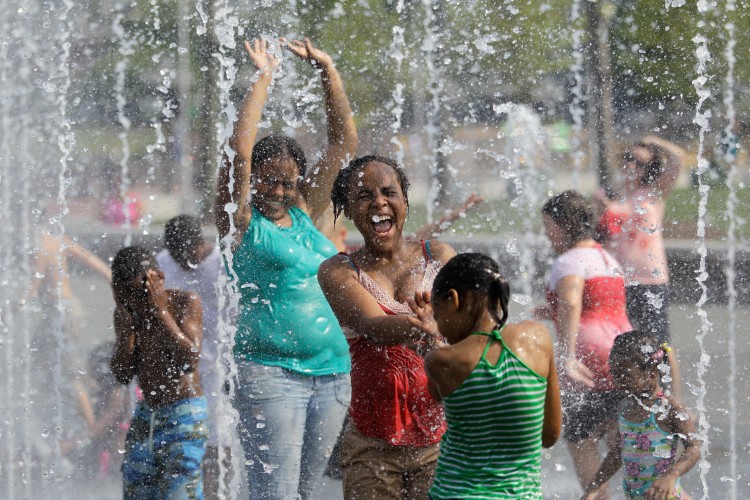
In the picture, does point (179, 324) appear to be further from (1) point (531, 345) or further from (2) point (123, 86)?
(2) point (123, 86)

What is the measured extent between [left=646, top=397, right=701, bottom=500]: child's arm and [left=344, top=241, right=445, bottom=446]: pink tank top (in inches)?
47.7

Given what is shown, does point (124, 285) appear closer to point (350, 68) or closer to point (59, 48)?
point (59, 48)

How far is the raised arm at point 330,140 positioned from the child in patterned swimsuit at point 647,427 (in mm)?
1260

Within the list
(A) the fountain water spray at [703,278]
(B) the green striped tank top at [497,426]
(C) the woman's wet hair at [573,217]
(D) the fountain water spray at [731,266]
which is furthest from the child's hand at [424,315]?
(D) the fountain water spray at [731,266]

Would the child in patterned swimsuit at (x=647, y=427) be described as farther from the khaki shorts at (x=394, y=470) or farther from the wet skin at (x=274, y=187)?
the wet skin at (x=274, y=187)

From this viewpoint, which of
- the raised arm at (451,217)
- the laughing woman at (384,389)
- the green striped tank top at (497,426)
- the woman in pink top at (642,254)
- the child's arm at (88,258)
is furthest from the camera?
the child's arm at (88,258)

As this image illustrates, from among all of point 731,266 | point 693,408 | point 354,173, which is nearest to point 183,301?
point 354,173

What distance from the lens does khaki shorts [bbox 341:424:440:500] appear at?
8.96 feet

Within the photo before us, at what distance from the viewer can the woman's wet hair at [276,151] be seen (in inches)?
142

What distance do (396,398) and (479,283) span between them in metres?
0.59

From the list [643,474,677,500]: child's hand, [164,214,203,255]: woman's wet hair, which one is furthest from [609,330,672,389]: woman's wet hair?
[164,214,203,255]: woman's wet hair

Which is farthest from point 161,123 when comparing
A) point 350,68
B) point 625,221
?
point 625,221

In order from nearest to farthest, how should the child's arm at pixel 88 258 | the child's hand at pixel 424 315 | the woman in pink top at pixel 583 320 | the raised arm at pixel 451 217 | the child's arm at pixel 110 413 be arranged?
the child's hand at pixel 424 315
the woman in pink top at pixel 583 320
the raised arm at pixel 451 217
the child's arm at pixel 110 413
the child's arm at pixel 88 258

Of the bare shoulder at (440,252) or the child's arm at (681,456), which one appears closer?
the bare shoulder at (440,252)
